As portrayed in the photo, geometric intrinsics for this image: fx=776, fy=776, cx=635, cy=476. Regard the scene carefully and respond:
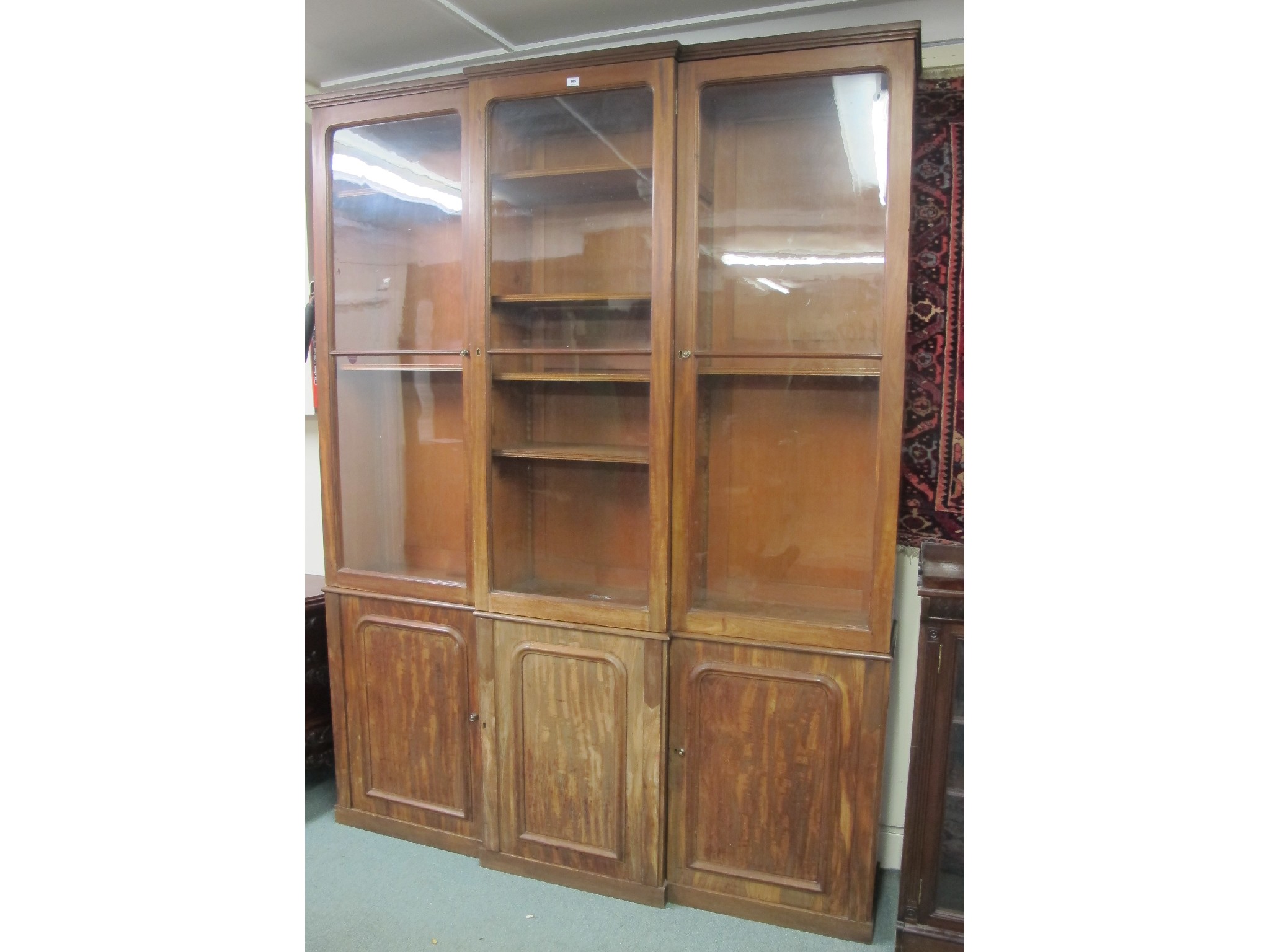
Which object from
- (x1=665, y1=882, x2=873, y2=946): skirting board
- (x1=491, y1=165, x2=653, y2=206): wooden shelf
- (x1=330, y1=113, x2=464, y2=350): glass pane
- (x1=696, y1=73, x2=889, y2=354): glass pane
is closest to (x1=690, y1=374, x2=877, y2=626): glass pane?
(x1=696, y1=73, x2=889, y2=354): glass pane

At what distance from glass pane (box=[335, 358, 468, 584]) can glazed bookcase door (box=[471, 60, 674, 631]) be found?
0.72ft

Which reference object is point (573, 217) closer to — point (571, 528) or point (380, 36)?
point (380, 36)

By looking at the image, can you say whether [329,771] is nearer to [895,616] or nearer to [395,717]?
[395,717]

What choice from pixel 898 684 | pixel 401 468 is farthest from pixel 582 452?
pixel 898 684

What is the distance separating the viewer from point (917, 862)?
5.51ft

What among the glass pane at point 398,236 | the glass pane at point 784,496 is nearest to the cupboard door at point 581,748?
the glass pane at point 784,496

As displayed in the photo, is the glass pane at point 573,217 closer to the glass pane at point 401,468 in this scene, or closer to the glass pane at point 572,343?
the glass pane at point 572,343

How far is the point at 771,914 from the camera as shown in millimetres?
1829

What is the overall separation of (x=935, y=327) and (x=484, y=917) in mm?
1780

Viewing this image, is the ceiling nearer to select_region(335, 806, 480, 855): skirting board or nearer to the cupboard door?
the cupboard door

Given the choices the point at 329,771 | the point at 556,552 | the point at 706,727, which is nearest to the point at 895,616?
the point at 706,727

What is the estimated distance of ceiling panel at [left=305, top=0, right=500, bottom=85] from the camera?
6.38ft

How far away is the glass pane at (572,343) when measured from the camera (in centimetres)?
194
